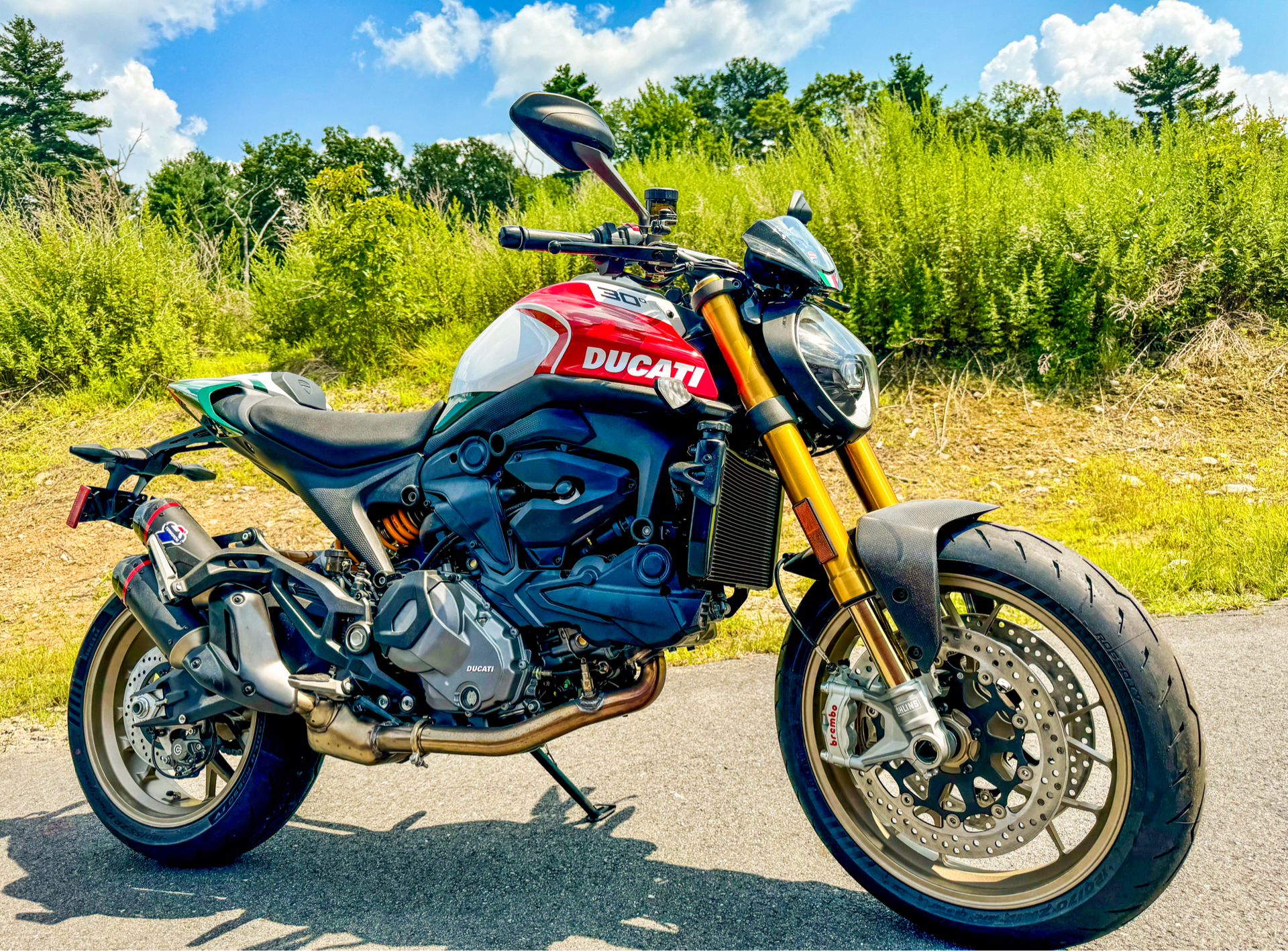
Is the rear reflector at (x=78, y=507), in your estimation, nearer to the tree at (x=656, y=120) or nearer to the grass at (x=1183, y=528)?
the grass at (x=1183, y=528)

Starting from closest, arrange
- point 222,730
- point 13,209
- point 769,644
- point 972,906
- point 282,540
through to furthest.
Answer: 1. point 972,906
2. point 222,730
3. point 769,644
4. point 282,540
5. point 13,209

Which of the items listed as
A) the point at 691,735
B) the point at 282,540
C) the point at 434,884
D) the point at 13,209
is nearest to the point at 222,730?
the point at 434,884

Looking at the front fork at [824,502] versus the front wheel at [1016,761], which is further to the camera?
the front fork at [824,502]

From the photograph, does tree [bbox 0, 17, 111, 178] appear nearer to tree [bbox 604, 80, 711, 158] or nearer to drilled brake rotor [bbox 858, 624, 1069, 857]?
tree [bbox 604, 80, 711, 158]

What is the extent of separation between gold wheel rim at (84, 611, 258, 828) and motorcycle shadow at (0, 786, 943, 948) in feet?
0.53

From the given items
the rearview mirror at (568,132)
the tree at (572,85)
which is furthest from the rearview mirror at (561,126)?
the tree at (572,85)

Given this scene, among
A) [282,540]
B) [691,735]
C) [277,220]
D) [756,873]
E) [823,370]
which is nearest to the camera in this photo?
[823,370]

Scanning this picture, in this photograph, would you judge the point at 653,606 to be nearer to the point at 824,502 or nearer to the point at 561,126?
the point at 824,502

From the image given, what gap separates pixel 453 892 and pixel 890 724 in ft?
4.27

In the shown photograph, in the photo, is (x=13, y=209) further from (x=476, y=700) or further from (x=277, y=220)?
(x=476, y=700)

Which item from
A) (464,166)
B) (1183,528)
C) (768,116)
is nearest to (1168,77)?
(768,116)

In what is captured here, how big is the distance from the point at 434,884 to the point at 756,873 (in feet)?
2.98

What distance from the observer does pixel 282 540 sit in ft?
20.7

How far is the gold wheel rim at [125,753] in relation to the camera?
2.85 meters
